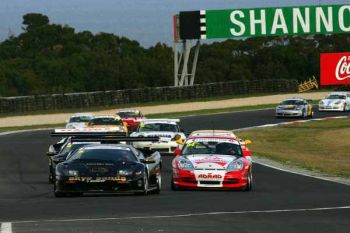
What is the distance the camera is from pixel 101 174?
723 inches

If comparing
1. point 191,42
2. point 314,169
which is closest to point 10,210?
point 314,169

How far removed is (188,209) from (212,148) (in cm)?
592

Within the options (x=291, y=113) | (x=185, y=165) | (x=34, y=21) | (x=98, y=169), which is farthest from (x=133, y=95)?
(x=34, y=21)

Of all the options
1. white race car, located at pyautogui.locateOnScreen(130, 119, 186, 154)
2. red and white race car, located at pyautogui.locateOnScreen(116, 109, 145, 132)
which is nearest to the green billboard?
red and white race car, located at pyautogui.locateOnScreen(116, 109, 145, 132)

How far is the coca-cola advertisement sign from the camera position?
260 ft

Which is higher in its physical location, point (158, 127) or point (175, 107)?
point (158, 127)

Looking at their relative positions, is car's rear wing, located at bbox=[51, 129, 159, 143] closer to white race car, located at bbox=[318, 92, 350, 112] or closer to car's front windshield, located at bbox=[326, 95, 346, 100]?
white race car, located at bbox=[318, 92, 350, 112]

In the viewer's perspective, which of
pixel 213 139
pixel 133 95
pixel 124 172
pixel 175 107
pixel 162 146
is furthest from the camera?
pixel 133 95

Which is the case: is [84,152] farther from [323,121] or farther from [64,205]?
[323,121]

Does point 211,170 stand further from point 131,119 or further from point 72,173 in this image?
point 131,119

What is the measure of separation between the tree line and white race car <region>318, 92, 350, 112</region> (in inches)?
1359

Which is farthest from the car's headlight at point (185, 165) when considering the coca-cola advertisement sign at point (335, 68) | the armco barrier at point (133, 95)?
the coca-cola advertisement sign at point (335, 68)

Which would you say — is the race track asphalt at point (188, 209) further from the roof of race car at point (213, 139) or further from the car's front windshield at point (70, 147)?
the roof of race car at point (213, 139)

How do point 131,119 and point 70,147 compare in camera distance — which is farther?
point 131,119
